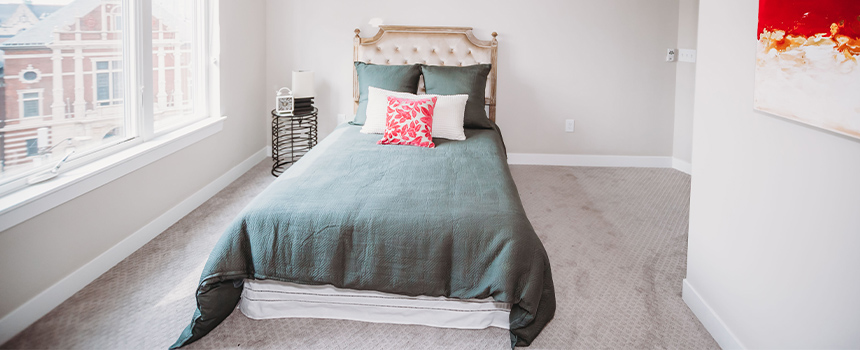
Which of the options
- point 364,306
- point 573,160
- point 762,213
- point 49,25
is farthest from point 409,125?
point 762,213

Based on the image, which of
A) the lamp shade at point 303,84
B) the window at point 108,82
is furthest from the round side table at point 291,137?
the window at point 108,82

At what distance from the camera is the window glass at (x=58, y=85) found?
238 cm

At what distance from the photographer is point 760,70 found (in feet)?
6.66

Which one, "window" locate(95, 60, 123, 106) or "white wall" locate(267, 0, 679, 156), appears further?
"white wall" locate(267, 0, 679, 156)

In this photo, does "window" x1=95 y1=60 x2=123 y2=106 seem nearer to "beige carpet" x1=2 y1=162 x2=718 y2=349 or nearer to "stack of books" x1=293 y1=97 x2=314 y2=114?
"beige carpet" x1=2 y1=162 x2=718 y2=349

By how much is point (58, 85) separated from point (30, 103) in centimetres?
20

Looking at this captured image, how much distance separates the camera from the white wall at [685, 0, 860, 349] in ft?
5.35

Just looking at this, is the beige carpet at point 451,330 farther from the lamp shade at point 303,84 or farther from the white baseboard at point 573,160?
the white baseboard at point 573,160

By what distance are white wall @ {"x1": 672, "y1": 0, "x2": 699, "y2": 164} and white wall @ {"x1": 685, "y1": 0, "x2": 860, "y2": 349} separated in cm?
260

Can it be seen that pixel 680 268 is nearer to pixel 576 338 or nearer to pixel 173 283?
pixel 576 338

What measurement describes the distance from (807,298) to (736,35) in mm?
1021

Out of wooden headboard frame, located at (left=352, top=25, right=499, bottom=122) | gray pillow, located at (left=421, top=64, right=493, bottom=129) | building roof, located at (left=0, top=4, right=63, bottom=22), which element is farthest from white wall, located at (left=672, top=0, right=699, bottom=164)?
building roof, located at (left=0, top=4, right=63, bottom=22)

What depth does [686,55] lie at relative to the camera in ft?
16.4

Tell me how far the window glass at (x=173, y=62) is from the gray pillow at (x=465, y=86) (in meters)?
1.68
